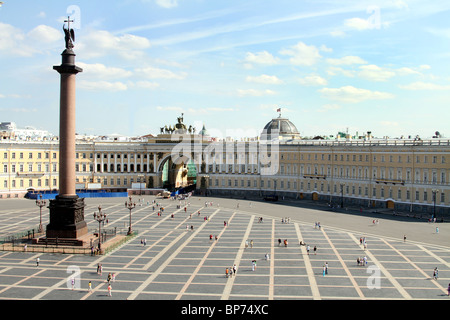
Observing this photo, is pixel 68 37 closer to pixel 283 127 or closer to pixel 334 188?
pixel 334 188

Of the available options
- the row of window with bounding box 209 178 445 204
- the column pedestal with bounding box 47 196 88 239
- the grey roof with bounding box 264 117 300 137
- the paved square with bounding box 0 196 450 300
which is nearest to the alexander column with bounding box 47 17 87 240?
the column pedestal with bounding box 47 196 88 239

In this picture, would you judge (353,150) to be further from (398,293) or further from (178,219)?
(398,293)

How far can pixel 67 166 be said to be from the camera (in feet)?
129

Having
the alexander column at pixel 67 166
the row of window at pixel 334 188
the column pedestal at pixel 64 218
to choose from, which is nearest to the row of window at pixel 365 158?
the row of window at pixel 334 188

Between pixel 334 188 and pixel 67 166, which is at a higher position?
pixel 67 166

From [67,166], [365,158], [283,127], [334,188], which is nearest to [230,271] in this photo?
[67,166]

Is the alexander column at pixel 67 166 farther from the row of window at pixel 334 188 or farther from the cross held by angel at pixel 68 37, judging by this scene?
the row of window at pixel 334 188

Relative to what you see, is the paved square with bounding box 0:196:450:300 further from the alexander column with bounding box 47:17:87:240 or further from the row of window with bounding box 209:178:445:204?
the row of window with bounding box 209:178:445:204

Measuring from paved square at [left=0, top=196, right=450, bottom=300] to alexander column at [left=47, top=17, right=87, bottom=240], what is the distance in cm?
309

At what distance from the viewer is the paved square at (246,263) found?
27.5 meters

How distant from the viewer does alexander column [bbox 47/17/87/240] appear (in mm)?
38656

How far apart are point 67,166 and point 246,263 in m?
18.6

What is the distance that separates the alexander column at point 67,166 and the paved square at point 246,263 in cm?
309
